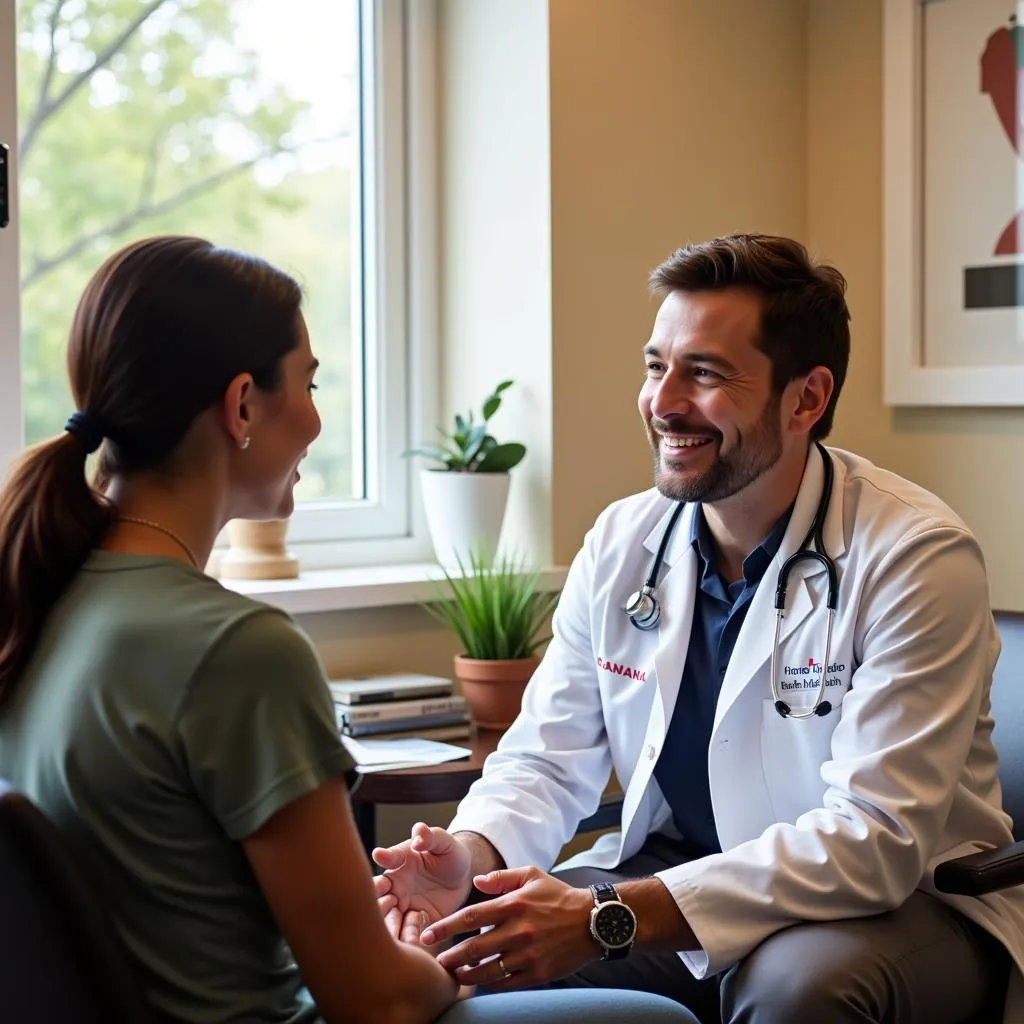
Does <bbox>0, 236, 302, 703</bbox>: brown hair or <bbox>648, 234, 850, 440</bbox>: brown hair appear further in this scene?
<bbox>648, 234, 850, 440</bbox>: brown hair

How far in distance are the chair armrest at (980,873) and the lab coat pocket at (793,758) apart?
19 cm

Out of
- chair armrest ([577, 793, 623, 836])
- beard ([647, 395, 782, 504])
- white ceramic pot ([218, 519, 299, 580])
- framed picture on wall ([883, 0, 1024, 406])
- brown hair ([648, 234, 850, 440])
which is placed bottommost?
chair armrest ([577, 793, 623, 836])

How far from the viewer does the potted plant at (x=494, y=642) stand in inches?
95.4

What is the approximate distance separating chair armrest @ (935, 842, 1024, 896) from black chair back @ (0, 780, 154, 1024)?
914 millimetres

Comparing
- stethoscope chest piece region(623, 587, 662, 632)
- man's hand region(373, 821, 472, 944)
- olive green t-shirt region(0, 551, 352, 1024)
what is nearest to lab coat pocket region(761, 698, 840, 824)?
stethoscope chest piece region(623, 587, 662, 632)

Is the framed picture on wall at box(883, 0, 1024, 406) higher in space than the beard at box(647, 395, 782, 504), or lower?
higher

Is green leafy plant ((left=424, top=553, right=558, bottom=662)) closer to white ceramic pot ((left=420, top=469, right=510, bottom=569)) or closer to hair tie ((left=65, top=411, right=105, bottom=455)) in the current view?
white ceramic pot ((left=420, top=469, right=510, bottom=569))

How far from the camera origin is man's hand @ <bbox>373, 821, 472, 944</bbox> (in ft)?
5.40

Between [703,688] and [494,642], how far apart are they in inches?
24.3

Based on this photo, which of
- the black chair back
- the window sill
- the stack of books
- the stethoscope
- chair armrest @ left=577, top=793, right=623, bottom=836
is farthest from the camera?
the window sill

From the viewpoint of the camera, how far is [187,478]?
1.23 metres

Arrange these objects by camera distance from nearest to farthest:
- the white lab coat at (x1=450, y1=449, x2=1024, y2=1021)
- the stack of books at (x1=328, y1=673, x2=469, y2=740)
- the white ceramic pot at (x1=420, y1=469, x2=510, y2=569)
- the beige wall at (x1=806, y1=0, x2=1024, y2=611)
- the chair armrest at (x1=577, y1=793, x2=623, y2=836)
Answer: the white lab coat at (x1=450, y1=449, x2=1024, y2=1021), the chair armrest at (x1=577, y1=793, x2=623, y2=836), the stack of books at (x1=328, y1=673, x2=469, y2=740), the white ceramic pot at (x1=420, y1=469, x2=510, y2=569), the beige wall at (x1=806, y1=0, x2=1024, y2=611)

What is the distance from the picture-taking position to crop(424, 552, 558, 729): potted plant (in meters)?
2.42

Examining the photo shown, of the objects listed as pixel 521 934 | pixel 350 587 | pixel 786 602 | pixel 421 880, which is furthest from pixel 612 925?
pixel 350 587
